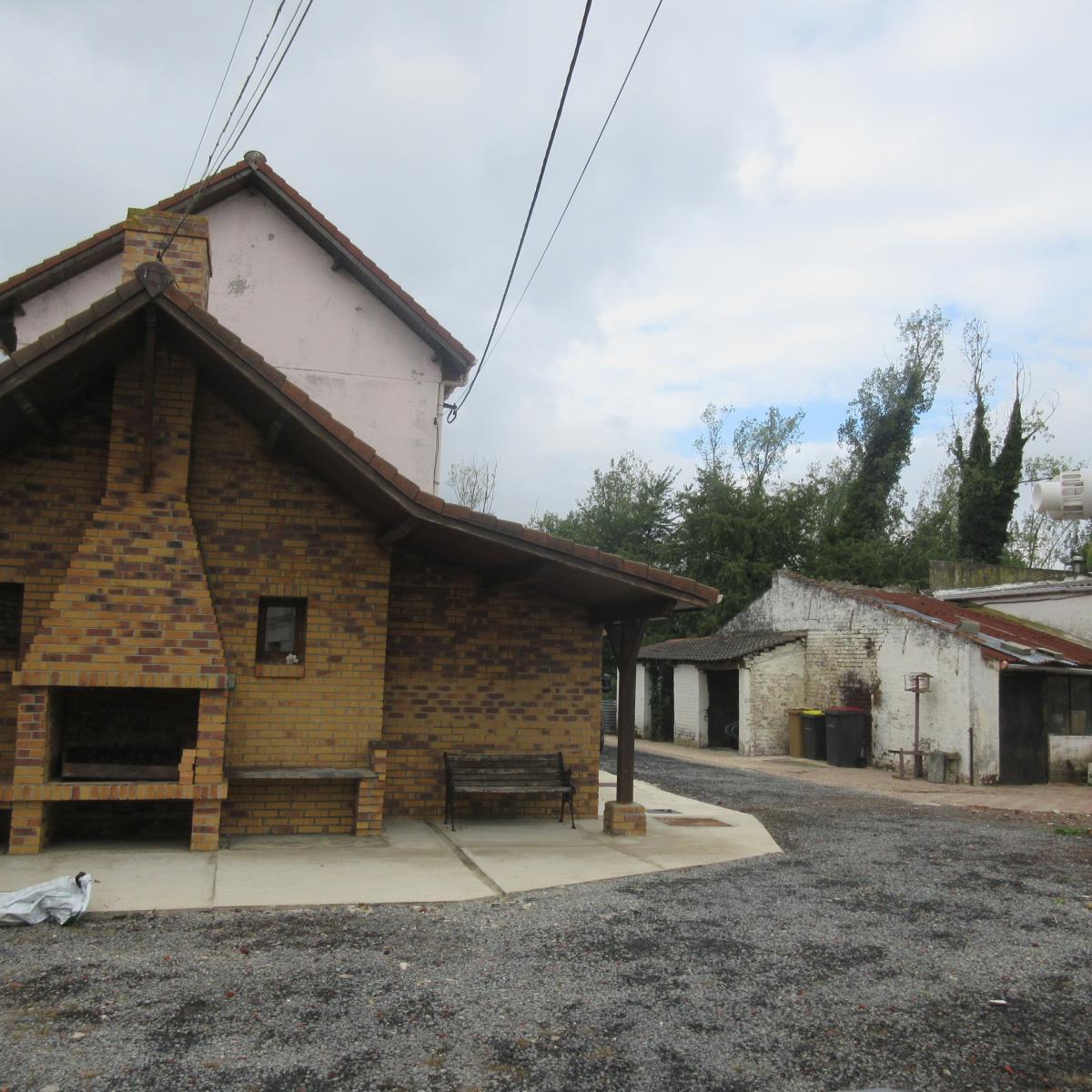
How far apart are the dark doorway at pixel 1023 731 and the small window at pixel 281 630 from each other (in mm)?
13740

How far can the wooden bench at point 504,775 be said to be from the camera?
9.05 metres

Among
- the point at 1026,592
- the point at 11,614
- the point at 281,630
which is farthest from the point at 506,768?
the point at 1026,592

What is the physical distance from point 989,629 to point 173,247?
56.0 feet

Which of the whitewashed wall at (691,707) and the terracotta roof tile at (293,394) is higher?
the terracotta roof tile at (293,394)

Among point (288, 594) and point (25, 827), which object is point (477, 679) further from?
point (25, 827)

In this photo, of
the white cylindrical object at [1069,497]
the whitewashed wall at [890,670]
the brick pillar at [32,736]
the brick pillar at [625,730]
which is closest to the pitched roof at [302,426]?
the brick pillar at [625,730]

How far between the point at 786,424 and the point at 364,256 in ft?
131

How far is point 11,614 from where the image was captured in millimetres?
8305

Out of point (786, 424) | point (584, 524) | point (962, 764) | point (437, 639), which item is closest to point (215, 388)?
point (437, 639)

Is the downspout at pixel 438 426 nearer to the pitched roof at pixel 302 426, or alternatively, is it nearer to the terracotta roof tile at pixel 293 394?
the pitched roof at pixel 302 426

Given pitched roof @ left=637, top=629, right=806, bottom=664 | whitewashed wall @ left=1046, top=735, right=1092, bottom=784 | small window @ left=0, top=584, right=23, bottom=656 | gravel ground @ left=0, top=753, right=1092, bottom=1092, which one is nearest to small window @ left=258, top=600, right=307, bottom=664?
small window @ left=0, top=584, right=23, bottom=656

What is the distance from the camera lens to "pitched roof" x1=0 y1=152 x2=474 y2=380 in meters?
12.8

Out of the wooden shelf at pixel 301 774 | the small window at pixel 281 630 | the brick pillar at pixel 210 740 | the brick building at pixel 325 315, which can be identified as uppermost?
the brick building at pixel 325 315

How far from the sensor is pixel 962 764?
58.1ft
